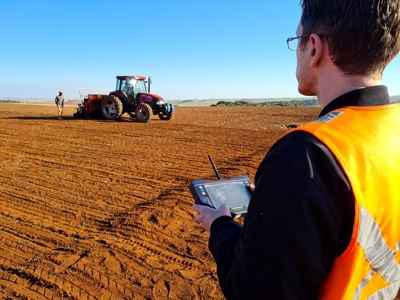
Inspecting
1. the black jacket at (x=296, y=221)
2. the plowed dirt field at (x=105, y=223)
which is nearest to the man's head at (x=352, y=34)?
the black jacket at (x=296, y=221)

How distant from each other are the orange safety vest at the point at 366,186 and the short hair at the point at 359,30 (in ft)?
0.43

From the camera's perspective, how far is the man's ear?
42.4 inches

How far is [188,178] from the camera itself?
7.33 meters

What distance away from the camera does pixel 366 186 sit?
3.01ft

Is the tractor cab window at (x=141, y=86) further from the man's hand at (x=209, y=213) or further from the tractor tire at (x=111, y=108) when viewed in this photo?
the man's hand at (x=209, y=213)

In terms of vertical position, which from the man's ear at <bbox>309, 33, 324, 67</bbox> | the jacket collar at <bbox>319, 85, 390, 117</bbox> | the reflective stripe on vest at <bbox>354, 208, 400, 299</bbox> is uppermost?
the man's ear at <bbox>309, 33, 324, 67</bbox>

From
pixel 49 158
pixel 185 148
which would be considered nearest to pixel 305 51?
pixel 49 158

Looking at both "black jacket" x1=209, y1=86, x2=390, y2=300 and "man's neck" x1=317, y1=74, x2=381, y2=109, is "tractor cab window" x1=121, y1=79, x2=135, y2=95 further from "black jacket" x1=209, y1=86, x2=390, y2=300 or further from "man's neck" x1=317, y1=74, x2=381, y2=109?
"black jacket" x1=209, y1=86, x2=390, y2=300

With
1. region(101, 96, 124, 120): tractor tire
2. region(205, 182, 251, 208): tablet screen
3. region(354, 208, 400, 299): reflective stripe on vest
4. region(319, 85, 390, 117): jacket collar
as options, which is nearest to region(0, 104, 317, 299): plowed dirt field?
region(205, 182, 251, 208): tablet screen

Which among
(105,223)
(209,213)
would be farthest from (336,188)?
(105,223)

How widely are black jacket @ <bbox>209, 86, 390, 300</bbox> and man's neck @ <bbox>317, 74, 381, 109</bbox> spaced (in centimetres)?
23

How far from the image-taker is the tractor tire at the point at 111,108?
18016 millimetres

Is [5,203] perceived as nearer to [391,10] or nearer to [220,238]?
[220,238]

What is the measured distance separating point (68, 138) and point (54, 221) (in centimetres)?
778
